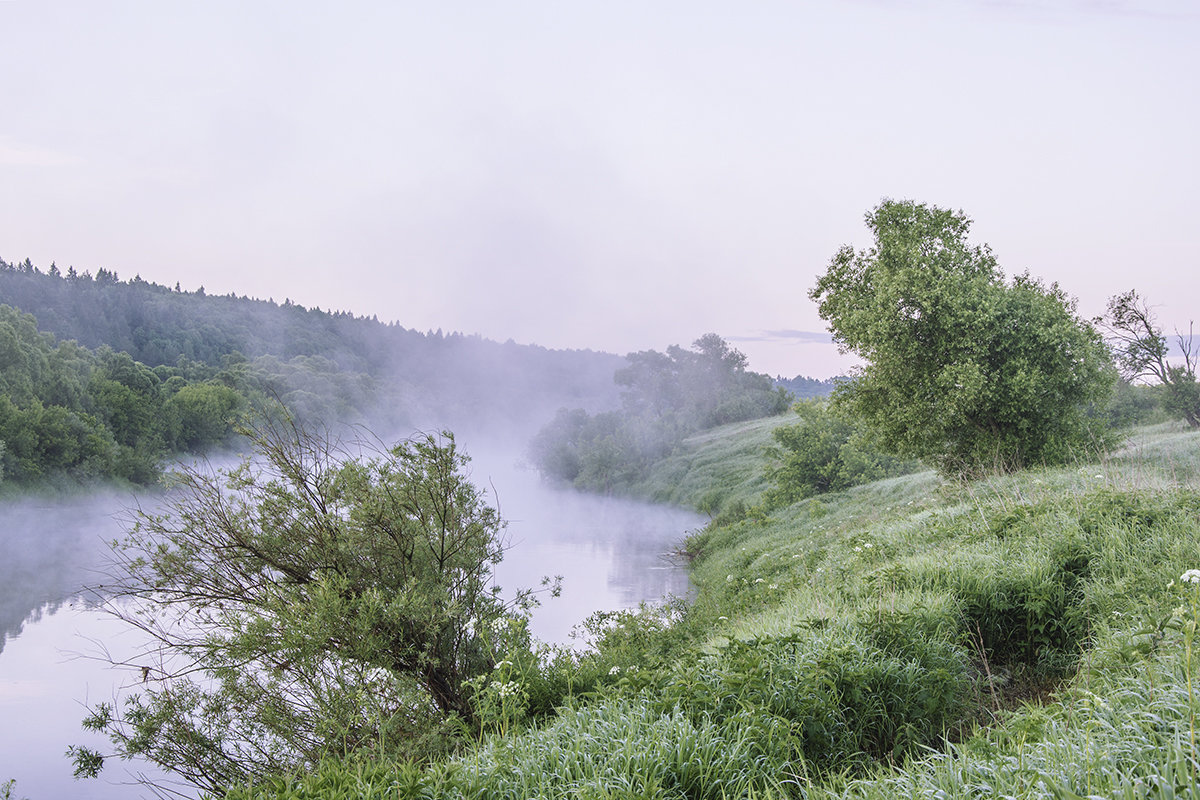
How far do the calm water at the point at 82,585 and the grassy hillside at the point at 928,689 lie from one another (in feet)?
14.5

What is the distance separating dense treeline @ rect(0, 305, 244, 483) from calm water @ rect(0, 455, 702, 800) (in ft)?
8.98

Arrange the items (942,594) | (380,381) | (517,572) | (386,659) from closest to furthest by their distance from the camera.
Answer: (942,594) → (386,659) → (517,572) → (380,381)

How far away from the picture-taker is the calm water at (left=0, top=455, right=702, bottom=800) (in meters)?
13.5

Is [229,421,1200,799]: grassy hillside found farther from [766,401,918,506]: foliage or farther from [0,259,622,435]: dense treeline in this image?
[0,259,622,435]: dense treeline

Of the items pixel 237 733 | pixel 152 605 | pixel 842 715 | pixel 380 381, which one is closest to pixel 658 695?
pixel 842 715

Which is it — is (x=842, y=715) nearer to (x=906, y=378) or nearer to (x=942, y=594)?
(x=942, y=594)

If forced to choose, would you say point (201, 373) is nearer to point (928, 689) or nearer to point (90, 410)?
point (90, 410)

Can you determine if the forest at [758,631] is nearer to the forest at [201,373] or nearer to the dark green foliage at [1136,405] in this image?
the forest at [201,373]

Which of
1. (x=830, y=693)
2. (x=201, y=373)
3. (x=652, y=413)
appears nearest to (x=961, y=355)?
(x=830, y=693)

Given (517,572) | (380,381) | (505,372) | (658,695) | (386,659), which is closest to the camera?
(658,695)

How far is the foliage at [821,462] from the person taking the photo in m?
30.2

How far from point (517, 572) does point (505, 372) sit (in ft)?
280

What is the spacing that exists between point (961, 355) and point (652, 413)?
226ft

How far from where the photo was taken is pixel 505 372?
4402 inches
